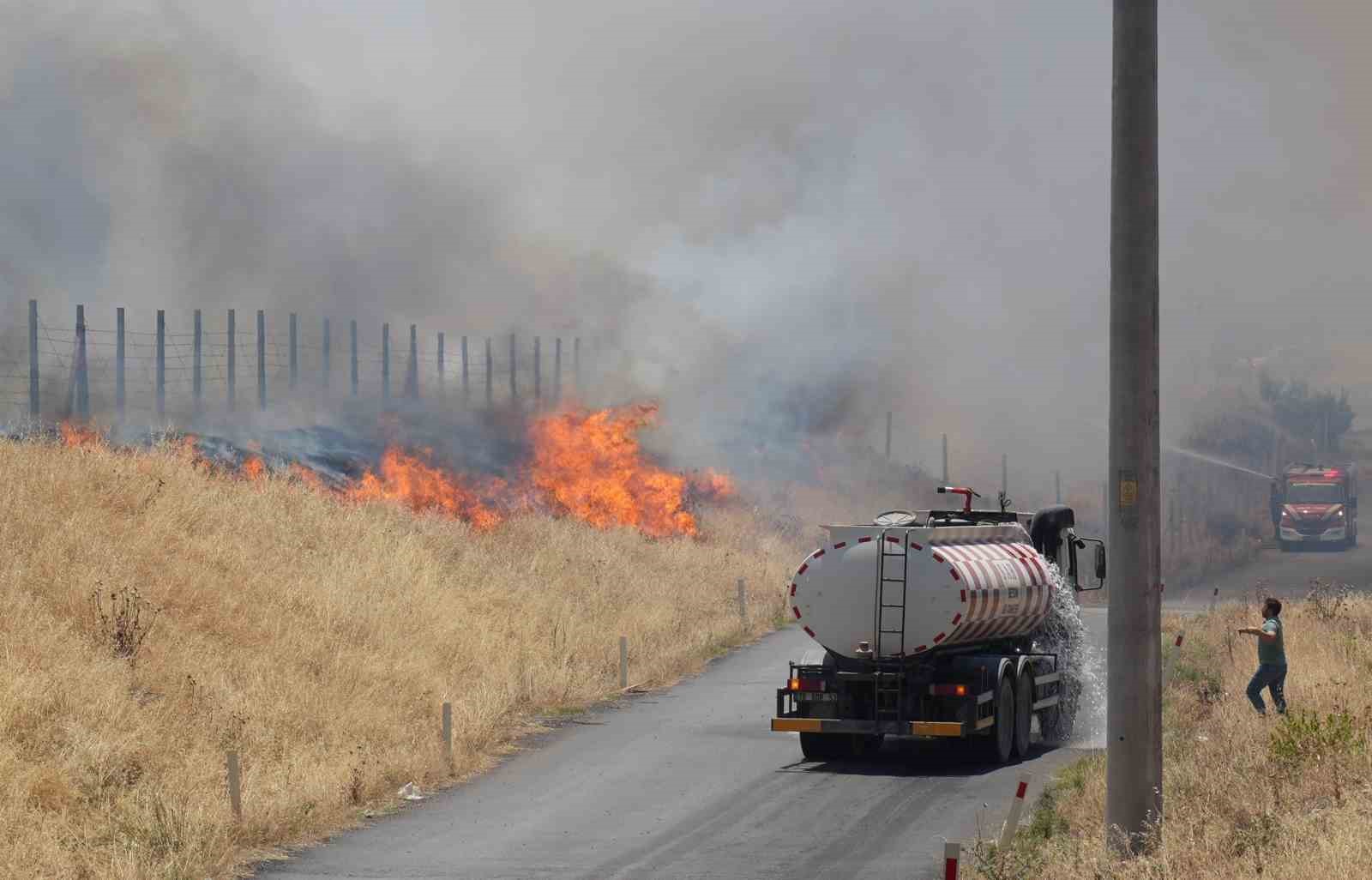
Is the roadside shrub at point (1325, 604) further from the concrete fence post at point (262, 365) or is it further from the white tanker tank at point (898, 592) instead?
the concrete fence post at point (262, 365)

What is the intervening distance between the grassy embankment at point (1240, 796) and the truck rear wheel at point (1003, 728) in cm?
178

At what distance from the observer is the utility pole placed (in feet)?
35.1

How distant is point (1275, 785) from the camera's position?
13805mm

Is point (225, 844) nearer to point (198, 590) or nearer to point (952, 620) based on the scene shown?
point (952, 620)

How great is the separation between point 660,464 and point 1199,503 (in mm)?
32947

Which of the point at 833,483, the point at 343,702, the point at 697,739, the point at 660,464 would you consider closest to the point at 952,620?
the point at 697,739

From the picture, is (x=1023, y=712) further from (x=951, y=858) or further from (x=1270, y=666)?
(x=951, y=858)

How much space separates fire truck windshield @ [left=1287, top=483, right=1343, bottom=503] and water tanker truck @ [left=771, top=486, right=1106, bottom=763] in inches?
1888

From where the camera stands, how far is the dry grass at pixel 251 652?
15.4 metres

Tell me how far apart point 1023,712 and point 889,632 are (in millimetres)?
2350

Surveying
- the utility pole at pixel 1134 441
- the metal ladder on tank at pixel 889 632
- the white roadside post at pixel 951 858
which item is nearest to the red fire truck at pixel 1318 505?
the metal ladder on tank at pixel 889 632

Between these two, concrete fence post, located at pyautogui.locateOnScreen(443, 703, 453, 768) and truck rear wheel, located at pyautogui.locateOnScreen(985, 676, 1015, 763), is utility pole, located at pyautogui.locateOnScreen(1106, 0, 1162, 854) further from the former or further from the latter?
concrete fence post, located at pyautogui.locateOnScreen(443, 703, 453, 768)

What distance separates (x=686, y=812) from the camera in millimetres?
16609

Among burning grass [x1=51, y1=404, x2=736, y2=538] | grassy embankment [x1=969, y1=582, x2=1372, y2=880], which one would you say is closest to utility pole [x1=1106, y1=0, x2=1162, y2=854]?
grassy embankment [x1=969, y1=582, x2=1372, y2=880]
